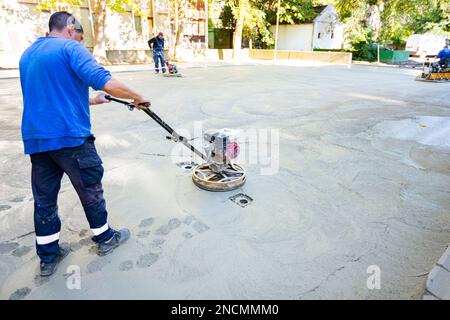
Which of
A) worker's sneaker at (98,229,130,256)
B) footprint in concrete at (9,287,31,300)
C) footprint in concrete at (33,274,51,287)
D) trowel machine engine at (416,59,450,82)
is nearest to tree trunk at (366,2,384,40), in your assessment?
trowel machine engine at (416,59,450,82)

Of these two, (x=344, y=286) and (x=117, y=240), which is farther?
(x=117, y=240)

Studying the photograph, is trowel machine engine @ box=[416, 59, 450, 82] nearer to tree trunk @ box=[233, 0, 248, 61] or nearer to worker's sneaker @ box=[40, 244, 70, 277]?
tree trunk @ box=[233, 0, 248, 61]

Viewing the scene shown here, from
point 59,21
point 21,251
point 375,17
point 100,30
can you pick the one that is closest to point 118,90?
point 59,21

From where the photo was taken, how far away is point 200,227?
2834 millimetres

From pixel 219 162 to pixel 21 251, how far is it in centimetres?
205

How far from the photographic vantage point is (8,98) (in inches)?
333

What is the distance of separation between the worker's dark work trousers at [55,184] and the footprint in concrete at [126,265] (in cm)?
40

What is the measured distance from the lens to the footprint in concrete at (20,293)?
6.73ft

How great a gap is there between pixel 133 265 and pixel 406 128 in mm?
5902

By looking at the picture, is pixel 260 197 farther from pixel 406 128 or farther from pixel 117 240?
pixel 406 128

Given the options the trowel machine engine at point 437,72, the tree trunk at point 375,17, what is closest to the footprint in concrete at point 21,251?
the trowel machine engine at point 437,72

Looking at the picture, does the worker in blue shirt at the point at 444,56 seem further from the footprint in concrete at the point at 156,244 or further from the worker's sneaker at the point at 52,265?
the worker's sneaker at the point at 52,265

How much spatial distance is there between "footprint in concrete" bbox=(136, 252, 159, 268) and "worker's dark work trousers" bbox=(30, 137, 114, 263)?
1.55ft
